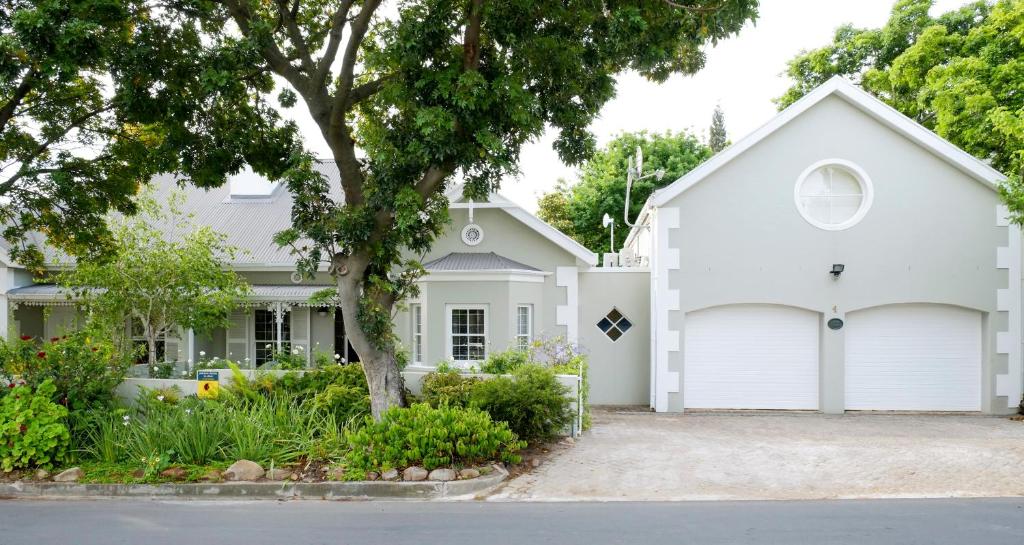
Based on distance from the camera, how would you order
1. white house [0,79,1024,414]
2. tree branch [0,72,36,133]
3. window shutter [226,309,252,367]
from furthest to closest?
window shutter [226,309,252,367] < white house [0,79,1024,414] < tree branch [0,72,36,133]

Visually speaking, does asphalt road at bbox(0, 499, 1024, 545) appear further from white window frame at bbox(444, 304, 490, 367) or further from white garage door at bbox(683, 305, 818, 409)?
white window frame at bbox(444, 304, 490, 367)

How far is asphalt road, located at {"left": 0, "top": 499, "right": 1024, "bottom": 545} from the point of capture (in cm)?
663

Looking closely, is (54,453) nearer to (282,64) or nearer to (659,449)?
(282,64)

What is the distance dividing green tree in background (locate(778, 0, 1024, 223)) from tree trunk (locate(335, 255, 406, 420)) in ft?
37.8

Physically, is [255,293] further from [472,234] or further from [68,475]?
[68,475]

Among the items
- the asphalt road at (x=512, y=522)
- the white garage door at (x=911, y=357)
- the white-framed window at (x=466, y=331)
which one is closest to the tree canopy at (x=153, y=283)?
the white-framed window at (x=466, y=331)

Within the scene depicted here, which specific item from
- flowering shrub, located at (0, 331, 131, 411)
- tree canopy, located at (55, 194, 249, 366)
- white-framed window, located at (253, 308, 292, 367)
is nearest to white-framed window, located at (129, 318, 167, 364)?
white-framed window, located at (253, 308, 292, 367)

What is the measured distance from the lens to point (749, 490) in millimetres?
8391

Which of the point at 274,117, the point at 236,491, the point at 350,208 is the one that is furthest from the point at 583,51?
the point at 236,491

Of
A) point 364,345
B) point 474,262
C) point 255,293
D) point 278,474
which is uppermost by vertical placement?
point 474,262

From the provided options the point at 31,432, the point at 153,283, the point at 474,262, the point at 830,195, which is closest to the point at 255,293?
the point at 153,283

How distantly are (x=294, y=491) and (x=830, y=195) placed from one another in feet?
38.9

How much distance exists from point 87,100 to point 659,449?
1153 centimetres

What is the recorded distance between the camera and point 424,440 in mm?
8570
